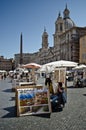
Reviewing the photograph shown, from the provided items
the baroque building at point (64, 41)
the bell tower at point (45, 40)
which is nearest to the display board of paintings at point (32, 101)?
the baroque building at point (64, 41)

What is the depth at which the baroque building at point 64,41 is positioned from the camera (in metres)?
71.4

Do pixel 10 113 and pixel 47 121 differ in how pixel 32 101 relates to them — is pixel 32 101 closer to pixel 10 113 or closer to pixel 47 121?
pixel 10 113

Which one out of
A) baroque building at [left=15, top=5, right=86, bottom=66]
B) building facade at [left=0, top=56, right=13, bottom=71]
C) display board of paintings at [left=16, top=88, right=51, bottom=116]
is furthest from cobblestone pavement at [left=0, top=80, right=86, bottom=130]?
building facade at [left=0, top=56, right=13, bottom=71]

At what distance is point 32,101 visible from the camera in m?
8.79

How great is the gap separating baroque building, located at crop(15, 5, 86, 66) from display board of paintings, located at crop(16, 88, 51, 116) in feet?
201

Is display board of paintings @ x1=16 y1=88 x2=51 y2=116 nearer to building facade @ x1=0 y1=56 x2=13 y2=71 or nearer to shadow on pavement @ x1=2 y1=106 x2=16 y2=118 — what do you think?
shadow on pavement @ x1=2 y1=106 x2=16 y2=118

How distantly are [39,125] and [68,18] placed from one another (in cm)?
9970

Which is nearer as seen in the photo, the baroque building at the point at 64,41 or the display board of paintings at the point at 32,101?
the display board of paintings at the point at 32,101

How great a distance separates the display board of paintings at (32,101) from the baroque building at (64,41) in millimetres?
61322

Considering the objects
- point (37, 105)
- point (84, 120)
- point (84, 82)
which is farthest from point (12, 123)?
point (84, 82)

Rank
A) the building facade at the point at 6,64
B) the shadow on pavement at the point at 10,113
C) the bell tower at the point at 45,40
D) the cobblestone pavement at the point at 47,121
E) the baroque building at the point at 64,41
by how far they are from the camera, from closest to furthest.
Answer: the cobblestone pavement at the point at 47,121, the shadow on pavement at the point at 10,113, the baroque building at the point at 64,41, the bell tower at the point at 45,40, the building facade at the point at 6,64

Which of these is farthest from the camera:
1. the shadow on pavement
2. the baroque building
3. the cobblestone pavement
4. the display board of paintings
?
Answer: the baroque building

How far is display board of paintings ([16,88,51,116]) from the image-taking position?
8.68m

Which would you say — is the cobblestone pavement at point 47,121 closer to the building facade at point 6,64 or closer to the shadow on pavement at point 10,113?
the shadow on pavement at point 10,113
